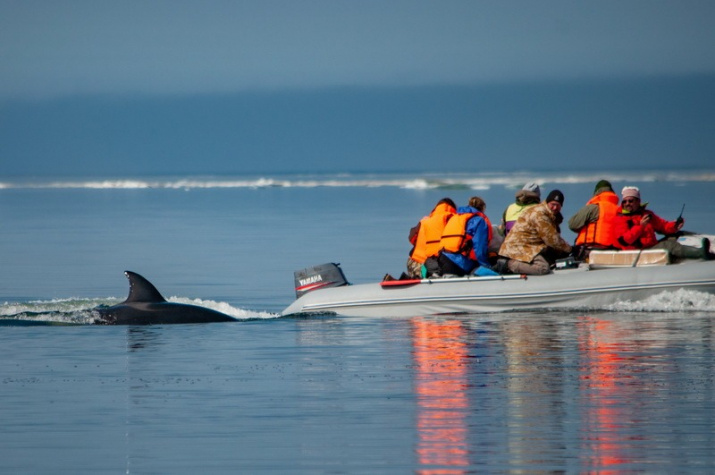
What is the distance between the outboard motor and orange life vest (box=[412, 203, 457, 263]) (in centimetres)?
147

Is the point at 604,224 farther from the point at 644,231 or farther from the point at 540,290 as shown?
the point at 540,290

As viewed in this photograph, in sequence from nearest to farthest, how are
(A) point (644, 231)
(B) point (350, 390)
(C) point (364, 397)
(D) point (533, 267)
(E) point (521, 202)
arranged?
(C) point (364, 397) < (B) point (350, 390) < (D) point (533, 267) < (A) point (644, 231) < (E) point (521, 202)

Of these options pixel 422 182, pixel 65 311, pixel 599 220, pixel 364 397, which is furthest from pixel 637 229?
pixel 422 182

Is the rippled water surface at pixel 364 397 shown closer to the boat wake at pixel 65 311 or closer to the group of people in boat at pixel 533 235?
the boat wake at pixel 65 311

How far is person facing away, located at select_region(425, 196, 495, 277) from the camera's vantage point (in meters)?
18.8

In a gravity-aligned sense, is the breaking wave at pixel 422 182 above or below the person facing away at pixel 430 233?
above

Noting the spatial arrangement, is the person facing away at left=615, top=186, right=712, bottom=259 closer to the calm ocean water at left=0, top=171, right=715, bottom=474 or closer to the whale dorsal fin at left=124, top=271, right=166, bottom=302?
the calm ocean water at left=0, top=171, right=715, bottom=474

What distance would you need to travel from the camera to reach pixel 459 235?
1884cm

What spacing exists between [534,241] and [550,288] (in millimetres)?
713

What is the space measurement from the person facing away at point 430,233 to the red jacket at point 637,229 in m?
2.43

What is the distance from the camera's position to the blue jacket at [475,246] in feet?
61.7

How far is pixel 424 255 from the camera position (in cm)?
1945

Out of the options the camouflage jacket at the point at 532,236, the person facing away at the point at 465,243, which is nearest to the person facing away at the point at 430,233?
the person facing away at the point at 465,243

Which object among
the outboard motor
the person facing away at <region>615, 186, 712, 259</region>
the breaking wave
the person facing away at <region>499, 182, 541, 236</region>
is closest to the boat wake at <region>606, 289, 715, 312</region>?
the person facing away at <region>615, 186, 712, 259</region>
